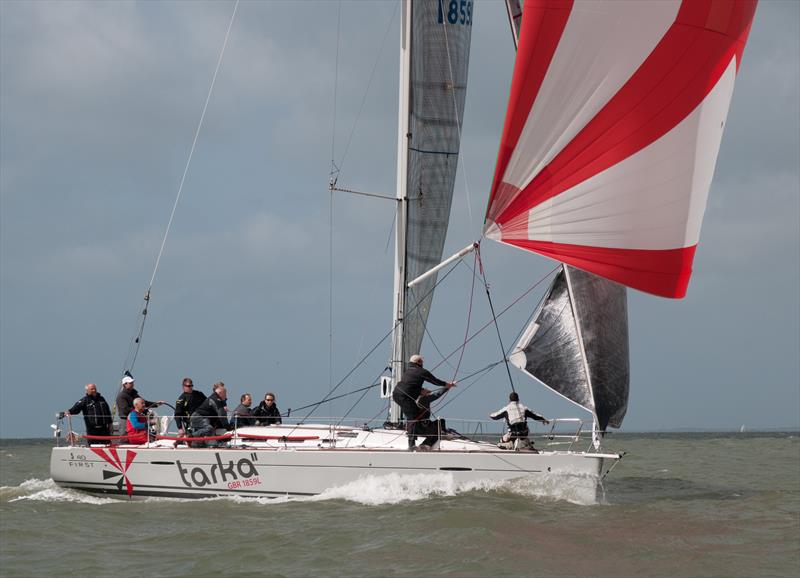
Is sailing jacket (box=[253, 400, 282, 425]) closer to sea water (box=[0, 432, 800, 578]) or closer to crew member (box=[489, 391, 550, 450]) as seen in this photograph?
sea water (box=[0, 432, 800, 578])

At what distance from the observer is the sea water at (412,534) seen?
8977mm

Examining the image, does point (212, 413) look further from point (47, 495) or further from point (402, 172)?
point (402, 172)

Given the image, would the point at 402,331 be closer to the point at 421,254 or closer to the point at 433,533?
the point at 421,254

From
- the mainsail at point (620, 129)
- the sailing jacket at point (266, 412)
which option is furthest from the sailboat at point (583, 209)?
the sailing jacket at point (266, 412)

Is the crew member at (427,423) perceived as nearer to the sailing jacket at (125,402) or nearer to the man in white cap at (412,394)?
the man in white cap at (412,394)

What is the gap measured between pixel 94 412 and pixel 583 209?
828 centimetres

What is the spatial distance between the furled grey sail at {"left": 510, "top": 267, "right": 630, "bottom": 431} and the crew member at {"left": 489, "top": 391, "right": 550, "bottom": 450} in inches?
20.0

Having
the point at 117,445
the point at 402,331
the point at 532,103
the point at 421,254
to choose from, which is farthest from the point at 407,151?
the point at 117,445

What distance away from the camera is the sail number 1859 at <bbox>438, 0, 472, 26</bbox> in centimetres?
1574

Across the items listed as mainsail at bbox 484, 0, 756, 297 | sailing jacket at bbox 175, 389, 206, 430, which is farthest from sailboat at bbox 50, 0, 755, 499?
sailing jacket at bbox 175, 389, 206, 430

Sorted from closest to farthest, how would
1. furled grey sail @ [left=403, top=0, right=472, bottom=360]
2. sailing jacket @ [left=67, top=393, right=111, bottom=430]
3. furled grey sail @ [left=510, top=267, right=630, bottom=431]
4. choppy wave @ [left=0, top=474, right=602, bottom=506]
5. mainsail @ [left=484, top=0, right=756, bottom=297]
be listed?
1. mainsail @ [left=484, top=0, right=756, bottom=297]
2. choppy wave @ [left=0, top=474, right=602, bottom=506]
3. furled grey sail @ [left=510, top=267, right=630, bottom=431]
4. sailing jacket @ [left=67, top=393, right=111, bottom=430]
5. furled grey sail @ [left=403, top=0, right=472, bottom=360]

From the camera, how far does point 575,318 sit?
492 inches

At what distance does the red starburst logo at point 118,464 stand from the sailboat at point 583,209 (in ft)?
0.36

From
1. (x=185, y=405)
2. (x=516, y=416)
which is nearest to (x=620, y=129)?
(x=516, y=416)
